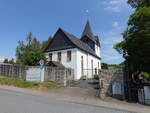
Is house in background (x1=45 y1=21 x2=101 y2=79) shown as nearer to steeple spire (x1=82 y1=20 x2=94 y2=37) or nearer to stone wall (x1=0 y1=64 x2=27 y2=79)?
steeple spire (x1=82 y1=20 x2=94 y2=37)

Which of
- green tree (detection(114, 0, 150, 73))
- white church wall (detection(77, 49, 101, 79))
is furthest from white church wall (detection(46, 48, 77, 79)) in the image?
green tree (detection(114, 0, 150, 73))

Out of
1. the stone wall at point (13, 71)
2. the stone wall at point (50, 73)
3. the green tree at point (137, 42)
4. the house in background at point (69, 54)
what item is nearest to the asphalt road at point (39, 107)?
the green tree at point (137, 42)

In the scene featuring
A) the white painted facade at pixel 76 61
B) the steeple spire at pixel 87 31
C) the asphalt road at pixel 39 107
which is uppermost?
the steeple spire at pixel 87 31

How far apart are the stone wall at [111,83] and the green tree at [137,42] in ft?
3.96

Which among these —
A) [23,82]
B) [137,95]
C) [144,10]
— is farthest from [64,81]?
[144,10]

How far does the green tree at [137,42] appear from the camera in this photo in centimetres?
1011

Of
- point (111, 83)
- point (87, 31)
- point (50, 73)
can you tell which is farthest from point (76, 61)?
point (87, 31)

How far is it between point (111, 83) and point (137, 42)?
4.15 metres

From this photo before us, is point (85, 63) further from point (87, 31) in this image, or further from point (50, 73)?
point (50, 73)

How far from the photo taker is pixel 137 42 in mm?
10766

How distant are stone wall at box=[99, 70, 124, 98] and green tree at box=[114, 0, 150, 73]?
3.96 ft

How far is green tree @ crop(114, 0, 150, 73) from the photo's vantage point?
33.2 feet

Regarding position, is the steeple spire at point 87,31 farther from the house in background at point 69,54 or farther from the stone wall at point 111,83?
the stone wall at point 111,83

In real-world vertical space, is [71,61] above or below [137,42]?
below
